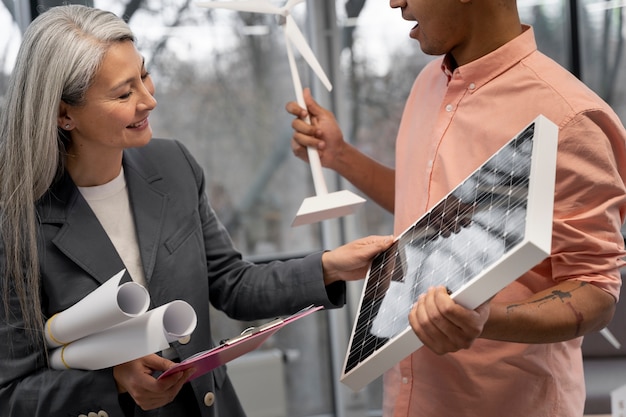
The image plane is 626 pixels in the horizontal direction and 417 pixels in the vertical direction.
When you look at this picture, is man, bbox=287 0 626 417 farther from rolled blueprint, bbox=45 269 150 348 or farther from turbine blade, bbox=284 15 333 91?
rolled blueprint, bbox=45 269 150 348

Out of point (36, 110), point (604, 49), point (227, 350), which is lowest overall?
point (604, 49)

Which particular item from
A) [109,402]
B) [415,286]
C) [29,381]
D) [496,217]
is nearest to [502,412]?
[415,286]

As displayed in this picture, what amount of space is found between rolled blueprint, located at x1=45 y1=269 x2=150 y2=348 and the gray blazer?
0.43 ft

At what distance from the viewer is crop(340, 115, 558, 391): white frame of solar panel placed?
1.22 m

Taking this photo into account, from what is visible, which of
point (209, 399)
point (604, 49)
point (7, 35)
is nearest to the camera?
point (209, 399)

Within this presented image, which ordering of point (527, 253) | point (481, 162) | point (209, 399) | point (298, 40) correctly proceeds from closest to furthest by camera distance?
point (527, 253), point (481, 162), point (209, 399), point (298, 40)

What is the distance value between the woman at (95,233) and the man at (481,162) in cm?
27

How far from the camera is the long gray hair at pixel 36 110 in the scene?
1860 millimetres

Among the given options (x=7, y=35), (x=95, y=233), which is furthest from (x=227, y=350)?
(x=7, y=35)

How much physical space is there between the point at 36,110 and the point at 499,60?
3.41ft

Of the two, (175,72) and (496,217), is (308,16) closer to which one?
(175,72)

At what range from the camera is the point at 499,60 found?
73.8 inches

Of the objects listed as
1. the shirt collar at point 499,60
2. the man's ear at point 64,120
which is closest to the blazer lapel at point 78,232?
the man's ear at point 64,120

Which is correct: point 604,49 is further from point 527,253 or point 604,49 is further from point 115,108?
point 527,253
